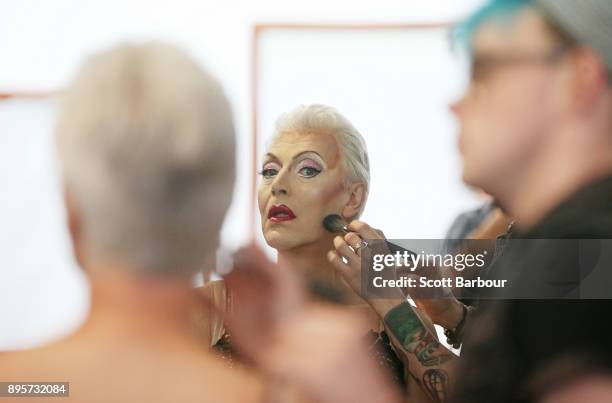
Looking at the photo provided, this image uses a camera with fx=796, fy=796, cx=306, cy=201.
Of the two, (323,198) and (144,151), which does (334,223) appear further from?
(144,151)

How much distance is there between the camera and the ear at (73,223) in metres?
0.70

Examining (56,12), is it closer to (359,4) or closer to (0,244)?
(0,244)

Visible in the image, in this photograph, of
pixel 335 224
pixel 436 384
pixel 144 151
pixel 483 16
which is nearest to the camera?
pixel 144 151

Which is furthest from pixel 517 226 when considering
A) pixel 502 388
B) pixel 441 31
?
pixel 441 31

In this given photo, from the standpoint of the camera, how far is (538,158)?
891 millimetres

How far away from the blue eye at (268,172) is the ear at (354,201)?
0.40 ft

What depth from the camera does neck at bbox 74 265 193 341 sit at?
0.72m

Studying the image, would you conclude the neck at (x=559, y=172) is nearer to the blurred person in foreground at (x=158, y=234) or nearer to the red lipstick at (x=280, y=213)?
the blurred person in foreground at (x=158, y=234)

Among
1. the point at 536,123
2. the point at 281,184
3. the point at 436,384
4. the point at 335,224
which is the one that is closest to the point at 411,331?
the point at 436,384

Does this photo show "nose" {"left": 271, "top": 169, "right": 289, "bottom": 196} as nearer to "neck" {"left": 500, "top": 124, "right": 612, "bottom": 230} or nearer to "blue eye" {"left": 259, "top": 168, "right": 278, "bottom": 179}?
"blue eye" {"left": 259, "top": 168, "right": 278, "bottom": 179}

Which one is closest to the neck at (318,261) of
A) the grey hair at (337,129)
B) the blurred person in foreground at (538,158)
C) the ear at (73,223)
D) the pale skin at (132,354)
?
the grey hair at (337,129)

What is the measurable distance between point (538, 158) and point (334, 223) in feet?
1.45

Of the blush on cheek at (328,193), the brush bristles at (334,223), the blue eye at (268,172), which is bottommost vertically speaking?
the brush bristles at (334,223)

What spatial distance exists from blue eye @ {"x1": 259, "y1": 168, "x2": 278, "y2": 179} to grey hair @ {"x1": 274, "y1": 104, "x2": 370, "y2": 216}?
55 millimetres
